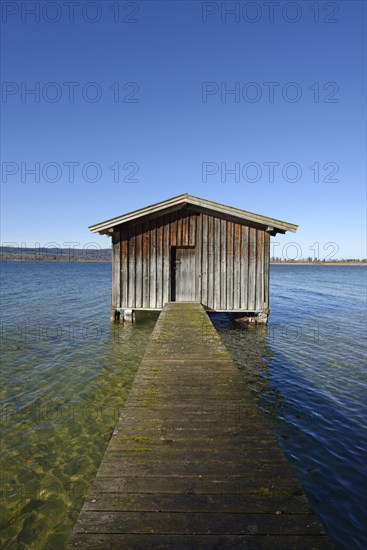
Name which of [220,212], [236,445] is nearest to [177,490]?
[236,445]

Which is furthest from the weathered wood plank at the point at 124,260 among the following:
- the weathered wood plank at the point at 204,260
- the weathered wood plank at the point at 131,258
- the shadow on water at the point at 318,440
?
the shadow on water at the point at 318,440

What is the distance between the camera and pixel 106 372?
9.39m

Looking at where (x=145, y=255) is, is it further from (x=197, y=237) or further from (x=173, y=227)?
(x=197, y=237)

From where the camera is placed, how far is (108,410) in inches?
277

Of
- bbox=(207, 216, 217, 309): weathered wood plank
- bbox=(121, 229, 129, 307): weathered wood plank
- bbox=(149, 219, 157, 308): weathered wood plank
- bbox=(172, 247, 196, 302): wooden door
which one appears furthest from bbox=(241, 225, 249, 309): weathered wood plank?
bbox=(121, 229, 129, 307): weathered wood plank

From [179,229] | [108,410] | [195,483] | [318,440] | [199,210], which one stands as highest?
[199,210]

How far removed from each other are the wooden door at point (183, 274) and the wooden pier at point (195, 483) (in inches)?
389

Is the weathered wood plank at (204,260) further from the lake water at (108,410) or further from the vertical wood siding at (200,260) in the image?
the lake water at (108,410)

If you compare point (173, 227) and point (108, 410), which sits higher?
point (173, 227)

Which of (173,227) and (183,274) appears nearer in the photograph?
(173,227)

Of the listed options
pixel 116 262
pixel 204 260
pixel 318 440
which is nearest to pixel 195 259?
pixel 204 260

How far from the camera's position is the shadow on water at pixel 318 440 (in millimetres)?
4371

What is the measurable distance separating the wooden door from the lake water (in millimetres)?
2293

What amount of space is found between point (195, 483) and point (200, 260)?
1232 cm
